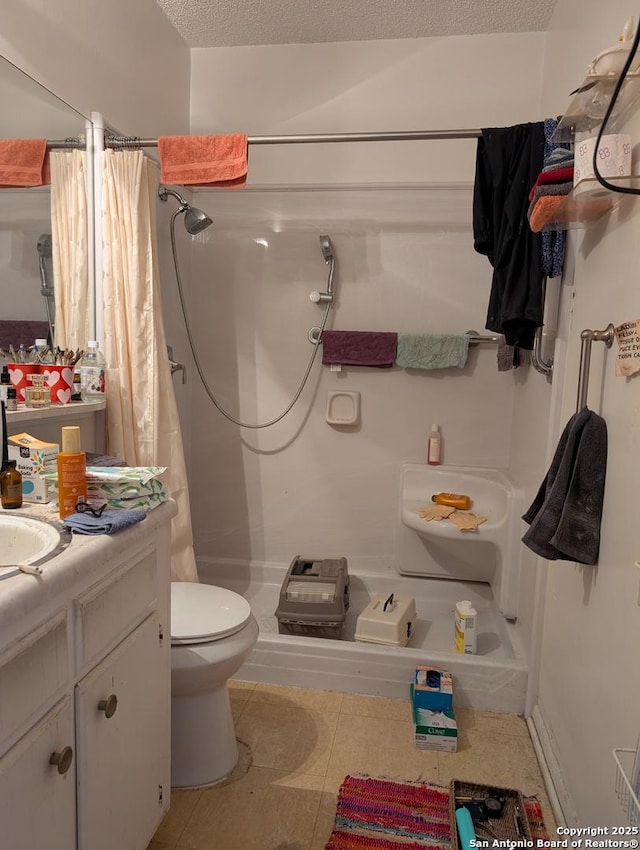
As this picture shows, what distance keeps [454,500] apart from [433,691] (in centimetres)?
91

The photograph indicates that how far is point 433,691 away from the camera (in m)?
1.92

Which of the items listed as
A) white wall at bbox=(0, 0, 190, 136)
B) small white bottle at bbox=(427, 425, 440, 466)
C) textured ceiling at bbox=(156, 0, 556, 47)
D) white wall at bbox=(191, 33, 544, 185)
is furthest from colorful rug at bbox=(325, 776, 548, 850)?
textured ceiling at bbox=(156, 0, 556, 47)

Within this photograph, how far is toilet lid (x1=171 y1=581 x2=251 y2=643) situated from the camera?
Answer: 154 centimetres

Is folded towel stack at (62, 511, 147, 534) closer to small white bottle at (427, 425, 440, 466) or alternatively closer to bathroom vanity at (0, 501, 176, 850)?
bathroom vanity at (0, 501, 176, 850)

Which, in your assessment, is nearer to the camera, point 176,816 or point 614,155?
point 614,155

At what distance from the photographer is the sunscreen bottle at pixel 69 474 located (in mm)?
1169

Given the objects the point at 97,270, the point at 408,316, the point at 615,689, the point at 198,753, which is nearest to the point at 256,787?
the point at 198,753

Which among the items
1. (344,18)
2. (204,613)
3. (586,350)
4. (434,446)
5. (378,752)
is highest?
(344,18)

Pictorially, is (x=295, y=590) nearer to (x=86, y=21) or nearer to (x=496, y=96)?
(x=86, y=21)

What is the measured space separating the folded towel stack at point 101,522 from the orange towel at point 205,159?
1.28 m

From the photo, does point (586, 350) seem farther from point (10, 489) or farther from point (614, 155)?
point (10, 489)

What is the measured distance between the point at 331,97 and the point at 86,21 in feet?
3.78

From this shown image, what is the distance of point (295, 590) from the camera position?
2.33 metres

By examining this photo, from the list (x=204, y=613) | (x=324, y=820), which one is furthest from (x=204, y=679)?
(x=324, y=820)
